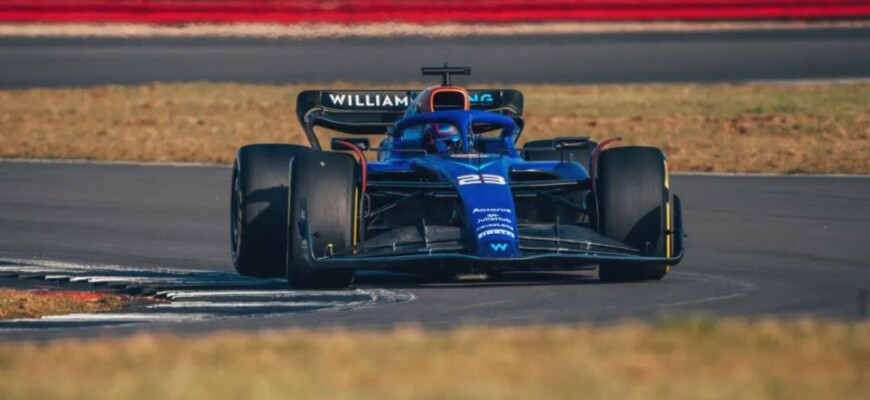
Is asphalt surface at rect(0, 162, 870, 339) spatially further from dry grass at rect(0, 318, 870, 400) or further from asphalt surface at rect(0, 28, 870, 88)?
asphalt surface at rect(0, 28, 870, 88)

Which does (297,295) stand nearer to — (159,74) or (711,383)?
(711,383)

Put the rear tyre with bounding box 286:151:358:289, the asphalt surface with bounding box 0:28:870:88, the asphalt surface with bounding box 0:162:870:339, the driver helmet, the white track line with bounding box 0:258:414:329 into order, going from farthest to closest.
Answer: the asphalt surface with bounding box 0:28:870:88 < the driver helmet < the rear tyre with bounding box 286:151:358:289 < the white track line with bounding box 0:258:414:329 < the asphalt surface with bounding box 0:162:870:339

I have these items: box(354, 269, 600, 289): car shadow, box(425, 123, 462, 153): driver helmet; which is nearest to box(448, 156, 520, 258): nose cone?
box(354, 269, 600, 289): car shadow

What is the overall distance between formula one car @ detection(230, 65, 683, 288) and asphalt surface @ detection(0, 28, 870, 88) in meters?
17.5

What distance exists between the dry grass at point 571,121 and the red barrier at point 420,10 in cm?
439

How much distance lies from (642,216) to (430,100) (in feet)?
7.29

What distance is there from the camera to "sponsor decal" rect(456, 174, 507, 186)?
11297mm

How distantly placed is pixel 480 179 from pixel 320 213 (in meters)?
1.04

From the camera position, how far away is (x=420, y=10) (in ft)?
112

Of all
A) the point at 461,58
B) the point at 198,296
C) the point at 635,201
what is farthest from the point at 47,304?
the point at 461,58

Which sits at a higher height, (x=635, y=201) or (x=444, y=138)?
(x=444, y=138)

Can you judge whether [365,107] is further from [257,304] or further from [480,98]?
[257,304]

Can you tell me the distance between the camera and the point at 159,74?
104ft

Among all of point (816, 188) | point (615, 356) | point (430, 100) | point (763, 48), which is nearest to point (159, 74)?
point (763, 48)
